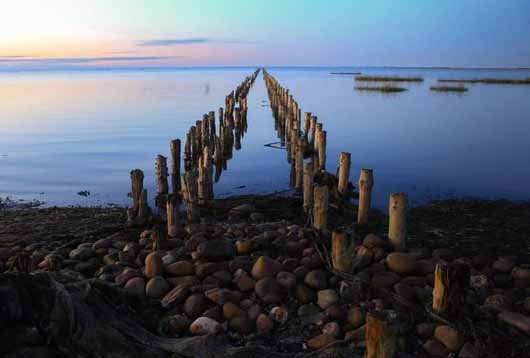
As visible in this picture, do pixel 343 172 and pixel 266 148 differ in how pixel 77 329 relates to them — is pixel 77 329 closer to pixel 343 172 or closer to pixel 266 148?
pixel 343 172

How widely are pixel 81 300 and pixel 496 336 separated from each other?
373 centimetres

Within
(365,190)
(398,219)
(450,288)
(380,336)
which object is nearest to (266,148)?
(365,190)

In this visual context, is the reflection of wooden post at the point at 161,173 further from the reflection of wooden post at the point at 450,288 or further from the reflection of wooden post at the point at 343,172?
the reflection of wooden post at the point at 450,288

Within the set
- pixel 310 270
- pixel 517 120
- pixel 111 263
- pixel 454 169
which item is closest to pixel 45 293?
pixel 111 263

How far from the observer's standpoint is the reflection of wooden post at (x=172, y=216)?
7.58 metres

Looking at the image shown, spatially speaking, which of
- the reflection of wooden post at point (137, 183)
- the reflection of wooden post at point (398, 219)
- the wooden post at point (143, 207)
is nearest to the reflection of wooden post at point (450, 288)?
the reflection of wooden post at point (398, 219)

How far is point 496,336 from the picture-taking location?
14.0 feet

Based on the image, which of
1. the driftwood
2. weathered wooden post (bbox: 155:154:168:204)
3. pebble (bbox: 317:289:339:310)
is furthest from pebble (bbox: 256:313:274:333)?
weathered wooden post (bbox: 155:154:168:204)

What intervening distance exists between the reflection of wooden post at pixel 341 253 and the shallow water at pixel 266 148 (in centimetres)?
652

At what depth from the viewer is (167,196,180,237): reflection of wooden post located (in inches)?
299

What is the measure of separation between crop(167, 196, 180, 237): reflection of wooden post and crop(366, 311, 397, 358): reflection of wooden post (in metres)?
4.69

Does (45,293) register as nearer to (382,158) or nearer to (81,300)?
(81,300)

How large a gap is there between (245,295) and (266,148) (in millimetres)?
16007

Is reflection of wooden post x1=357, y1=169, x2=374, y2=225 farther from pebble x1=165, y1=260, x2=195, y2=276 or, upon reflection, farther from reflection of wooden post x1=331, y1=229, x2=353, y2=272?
pebble x1=165, y1=260, x2=195, y2=276
